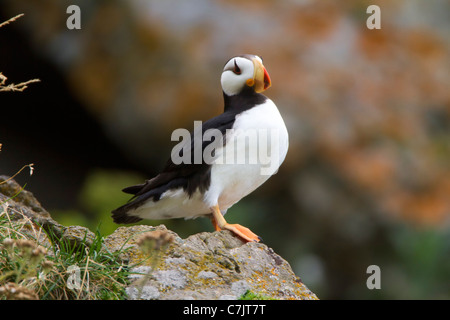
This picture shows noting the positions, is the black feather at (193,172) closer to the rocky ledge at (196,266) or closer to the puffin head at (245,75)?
the puffin head at (245,75)

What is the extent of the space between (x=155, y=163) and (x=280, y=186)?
4.71ft

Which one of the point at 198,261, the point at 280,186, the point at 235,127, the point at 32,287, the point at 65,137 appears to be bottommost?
the point at 32,287

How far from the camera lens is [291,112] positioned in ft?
22.9

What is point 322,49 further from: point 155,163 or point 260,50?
point 155,163

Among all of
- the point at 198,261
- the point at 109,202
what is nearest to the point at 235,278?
the point at 198,261

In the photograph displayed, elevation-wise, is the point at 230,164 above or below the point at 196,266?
above

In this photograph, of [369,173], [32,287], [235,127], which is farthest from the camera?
[369,173]

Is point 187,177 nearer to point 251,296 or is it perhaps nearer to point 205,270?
point 205,270

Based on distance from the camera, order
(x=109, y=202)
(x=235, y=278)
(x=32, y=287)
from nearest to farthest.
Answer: (x=32, y=287), (x=235, y=278), (x=109, y=202)

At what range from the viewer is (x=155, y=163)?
729 cm

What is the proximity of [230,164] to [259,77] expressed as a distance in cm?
53

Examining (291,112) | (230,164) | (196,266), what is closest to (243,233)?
(230,164)

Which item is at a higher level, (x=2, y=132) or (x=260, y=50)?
(x=260, y=50)

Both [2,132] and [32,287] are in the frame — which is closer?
[32,287]
